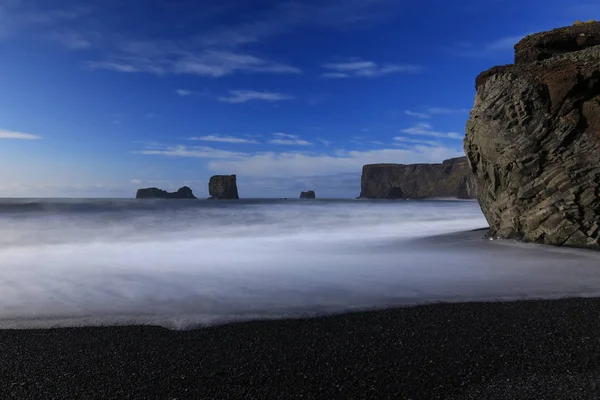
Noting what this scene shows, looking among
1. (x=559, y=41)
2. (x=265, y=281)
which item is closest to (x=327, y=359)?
(x=265, y=281)

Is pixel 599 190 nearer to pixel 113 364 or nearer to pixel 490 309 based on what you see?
pixel 490 309

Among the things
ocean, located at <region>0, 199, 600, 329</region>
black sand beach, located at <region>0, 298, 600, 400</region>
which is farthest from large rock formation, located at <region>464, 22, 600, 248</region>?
black sand beach, located at <region>0, 298, 600, 400</region>

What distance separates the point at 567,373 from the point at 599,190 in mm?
7086

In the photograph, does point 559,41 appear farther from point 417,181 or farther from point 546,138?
point 417,181

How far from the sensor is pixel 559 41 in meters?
10.1

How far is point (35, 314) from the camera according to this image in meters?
4.32

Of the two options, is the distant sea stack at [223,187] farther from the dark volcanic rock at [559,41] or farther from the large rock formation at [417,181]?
the dark volcanic rock at [559,41]

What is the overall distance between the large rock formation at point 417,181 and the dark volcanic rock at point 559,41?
348 ft

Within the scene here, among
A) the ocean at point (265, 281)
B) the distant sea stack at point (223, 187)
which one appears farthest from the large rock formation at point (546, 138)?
the distant sea stack at point (223, 187)

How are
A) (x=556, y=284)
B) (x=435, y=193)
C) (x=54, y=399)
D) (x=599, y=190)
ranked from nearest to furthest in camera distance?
1. (x=54, y=399)
2. (x=556, y=284)
3. (x=599, y=190)
4. (x=435, y=193)

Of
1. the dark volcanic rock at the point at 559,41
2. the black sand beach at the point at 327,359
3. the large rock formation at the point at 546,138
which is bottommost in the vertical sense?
the black sand beach at the point at 327,359

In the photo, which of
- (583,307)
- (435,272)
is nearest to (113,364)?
(583,307)

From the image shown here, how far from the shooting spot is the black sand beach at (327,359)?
243 centimetres

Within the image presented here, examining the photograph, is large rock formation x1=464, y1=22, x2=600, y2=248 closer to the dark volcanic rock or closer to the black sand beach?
the dark volcanic rock
